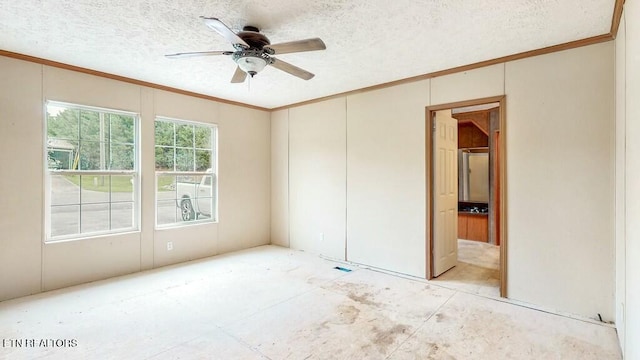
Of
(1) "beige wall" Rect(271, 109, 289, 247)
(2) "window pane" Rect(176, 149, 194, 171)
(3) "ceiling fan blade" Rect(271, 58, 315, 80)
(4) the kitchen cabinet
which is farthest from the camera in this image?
(4) the kitchen cabinet

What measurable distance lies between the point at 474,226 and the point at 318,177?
349 centimetres

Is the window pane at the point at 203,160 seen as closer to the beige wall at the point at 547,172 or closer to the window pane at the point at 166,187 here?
the window pane at the point at 166,187

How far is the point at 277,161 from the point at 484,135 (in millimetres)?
4522

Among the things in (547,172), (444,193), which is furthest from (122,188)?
(547,172)

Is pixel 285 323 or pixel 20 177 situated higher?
pixel 20 177

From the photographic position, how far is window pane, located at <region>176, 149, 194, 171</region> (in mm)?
4613

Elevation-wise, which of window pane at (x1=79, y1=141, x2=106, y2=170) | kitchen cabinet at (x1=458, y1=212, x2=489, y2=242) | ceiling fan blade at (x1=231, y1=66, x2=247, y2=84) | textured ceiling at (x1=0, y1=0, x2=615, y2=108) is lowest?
kitchen cabinet at (x1=458, y1=212, x2=489, y2=242)

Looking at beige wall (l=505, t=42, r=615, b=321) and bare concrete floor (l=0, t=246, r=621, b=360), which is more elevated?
beige wall (l=505, t=42, r=615, b=321)

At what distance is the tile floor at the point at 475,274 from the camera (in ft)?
11.6

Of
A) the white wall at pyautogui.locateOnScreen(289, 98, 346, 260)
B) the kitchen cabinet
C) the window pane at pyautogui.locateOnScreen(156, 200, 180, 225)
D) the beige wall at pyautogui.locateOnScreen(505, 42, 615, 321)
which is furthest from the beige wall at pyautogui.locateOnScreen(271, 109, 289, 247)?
the kitchen cabinet

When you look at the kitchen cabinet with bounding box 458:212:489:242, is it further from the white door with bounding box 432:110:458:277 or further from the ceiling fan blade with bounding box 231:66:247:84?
the ceiling fan blade with bounding box 231:66:247:84

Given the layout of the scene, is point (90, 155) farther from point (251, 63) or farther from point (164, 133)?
point (251, 63)

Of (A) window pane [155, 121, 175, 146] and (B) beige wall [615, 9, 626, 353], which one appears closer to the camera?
(B) beige wall [615, 9, 626, 353]

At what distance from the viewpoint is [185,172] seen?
15.3 feet
